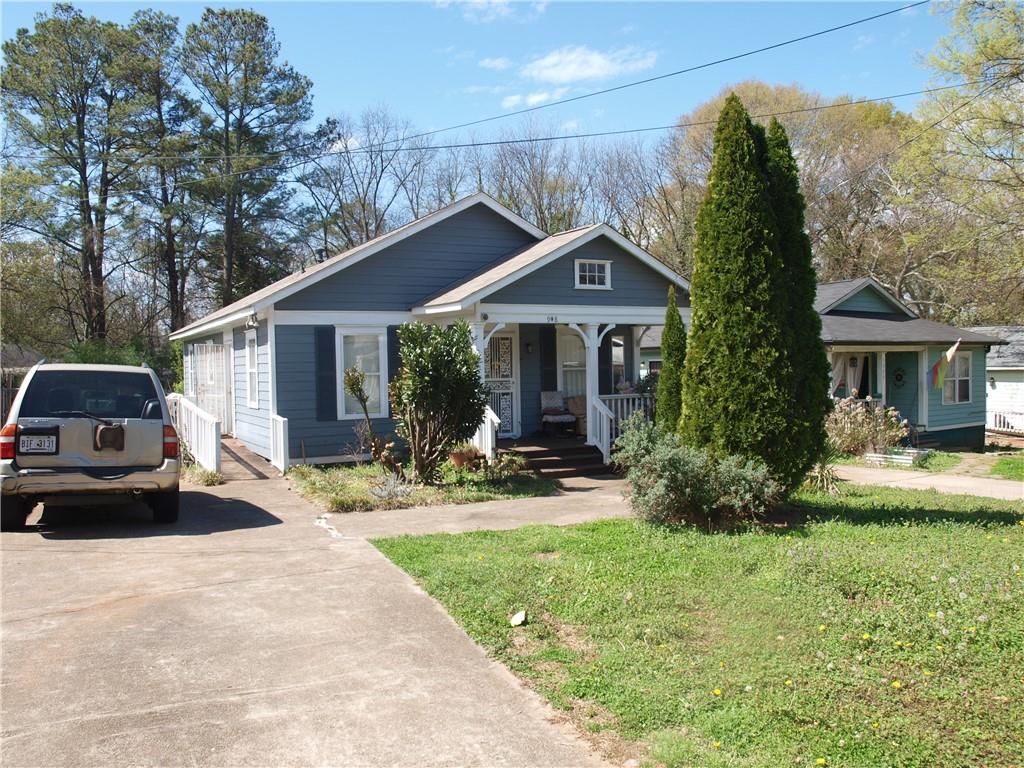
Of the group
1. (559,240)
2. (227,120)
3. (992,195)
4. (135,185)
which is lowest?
(559,240)

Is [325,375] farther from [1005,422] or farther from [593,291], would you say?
[1005,422]

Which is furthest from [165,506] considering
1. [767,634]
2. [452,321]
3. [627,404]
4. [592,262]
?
[592,262]

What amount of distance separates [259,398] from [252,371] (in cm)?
64

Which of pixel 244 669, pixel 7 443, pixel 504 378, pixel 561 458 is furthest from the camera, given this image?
pixel 504 378

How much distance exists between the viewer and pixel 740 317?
8.65 m

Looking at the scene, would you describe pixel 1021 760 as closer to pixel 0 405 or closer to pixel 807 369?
pixel 807 369

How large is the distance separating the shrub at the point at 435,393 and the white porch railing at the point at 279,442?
2.47 metres

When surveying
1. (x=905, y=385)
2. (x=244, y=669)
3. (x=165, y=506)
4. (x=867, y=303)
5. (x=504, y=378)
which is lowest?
(x=244, y=669)

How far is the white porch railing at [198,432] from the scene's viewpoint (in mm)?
12273

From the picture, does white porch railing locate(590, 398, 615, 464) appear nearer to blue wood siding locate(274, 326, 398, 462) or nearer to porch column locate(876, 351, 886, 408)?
Answer: blue wood siding locate(274, 326, 398, 462)

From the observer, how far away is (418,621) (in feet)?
18.6

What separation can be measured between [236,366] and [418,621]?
40.4ft

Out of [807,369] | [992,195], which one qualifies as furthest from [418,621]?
[992,195]

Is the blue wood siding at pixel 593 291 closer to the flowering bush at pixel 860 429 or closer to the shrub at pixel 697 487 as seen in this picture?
the flowering bush at pixel 860 429
